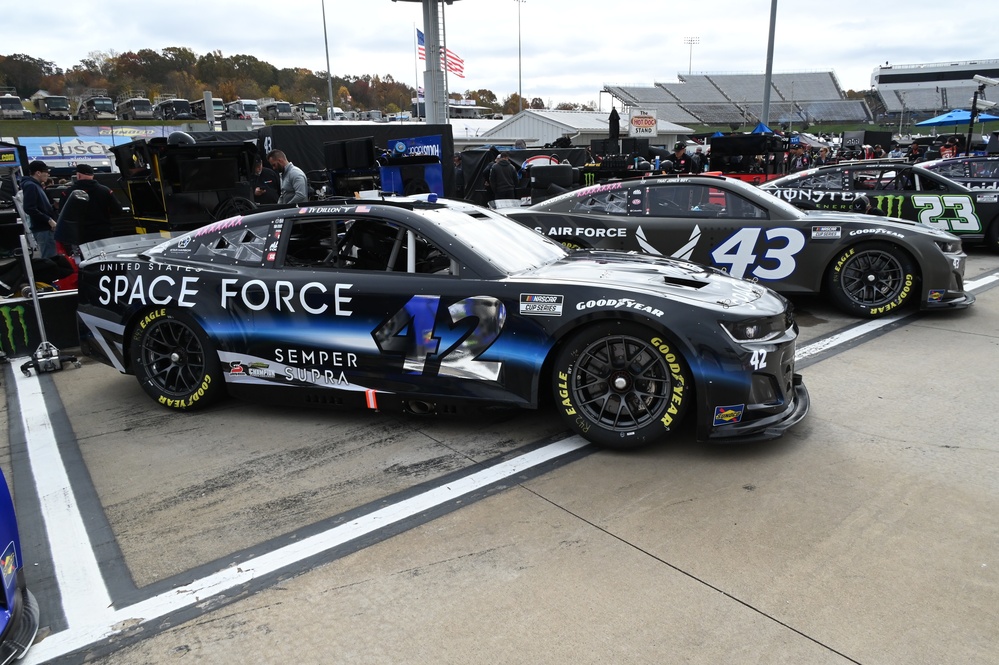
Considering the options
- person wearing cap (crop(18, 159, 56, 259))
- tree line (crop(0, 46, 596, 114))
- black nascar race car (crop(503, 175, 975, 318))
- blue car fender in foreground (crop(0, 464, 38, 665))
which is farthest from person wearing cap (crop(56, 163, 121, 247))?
tree line (crop(0, 46, 596, 114))

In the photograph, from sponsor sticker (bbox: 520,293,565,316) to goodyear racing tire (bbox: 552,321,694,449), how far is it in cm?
19

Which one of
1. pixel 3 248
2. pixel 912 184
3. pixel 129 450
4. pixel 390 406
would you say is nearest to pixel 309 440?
pixel 390 406

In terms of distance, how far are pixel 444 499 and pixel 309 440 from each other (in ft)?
4.06

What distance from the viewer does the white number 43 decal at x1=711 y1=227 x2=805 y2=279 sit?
7.12 metres

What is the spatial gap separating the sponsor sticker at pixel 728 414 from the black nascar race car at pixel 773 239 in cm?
380

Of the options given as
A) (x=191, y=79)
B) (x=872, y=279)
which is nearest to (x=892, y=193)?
(x=872, y=279)

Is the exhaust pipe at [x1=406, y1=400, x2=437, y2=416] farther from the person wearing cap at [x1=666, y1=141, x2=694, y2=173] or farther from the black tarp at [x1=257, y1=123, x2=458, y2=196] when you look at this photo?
the black tarp at [x1=257, y1=123, x2=458, y2=196]

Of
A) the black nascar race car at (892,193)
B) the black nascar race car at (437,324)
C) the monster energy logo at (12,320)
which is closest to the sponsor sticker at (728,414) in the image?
the black nascar race car at (437,324)

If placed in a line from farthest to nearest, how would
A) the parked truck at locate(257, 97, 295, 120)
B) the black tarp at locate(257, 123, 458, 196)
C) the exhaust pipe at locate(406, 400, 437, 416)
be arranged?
the parked truck at locate(257, 97, 295, 120) < the black tarp at locate(257, 123, 458, 196) < the exhaust pipe at locate(406, 400, 437, 416)

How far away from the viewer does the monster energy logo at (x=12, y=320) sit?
6.28 meters

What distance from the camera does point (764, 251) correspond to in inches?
284

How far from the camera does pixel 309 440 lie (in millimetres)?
4398

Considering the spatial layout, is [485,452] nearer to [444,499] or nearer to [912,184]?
[444,499]

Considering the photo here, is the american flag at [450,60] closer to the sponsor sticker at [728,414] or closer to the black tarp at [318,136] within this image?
the black tarp at [318,136]
